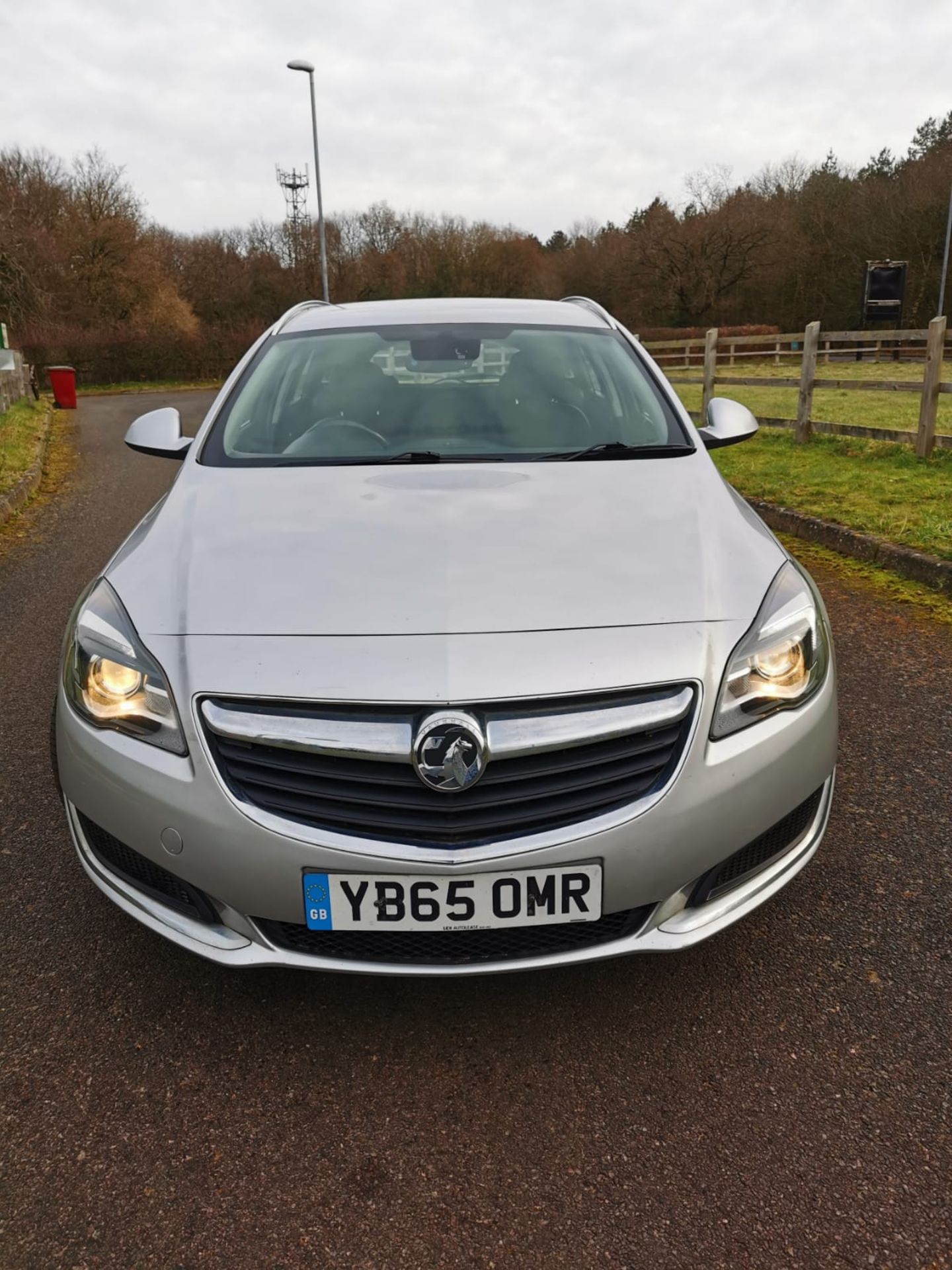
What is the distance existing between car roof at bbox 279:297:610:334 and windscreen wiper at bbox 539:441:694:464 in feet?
2.93

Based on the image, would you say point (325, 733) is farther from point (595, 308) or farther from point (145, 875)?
point (595, 308)

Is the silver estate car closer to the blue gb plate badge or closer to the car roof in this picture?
the blue gb plate badge

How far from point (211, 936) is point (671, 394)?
2.23 meters

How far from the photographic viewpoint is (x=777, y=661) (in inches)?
80.5

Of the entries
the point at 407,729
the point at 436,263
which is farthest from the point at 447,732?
the point at 436,263

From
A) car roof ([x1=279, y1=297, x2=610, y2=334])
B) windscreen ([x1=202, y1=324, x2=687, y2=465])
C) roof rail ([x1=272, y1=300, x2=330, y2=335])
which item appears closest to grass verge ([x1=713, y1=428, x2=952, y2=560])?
car roof ([x1=279, y1=297, x2=610, y2=334])

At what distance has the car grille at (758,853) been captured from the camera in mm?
1928

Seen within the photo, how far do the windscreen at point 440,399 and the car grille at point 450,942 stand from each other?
1.46 metres

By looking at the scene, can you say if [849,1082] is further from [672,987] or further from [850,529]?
[850,529]

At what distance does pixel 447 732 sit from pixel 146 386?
33525mm

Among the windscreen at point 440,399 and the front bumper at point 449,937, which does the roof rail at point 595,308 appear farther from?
the front bumper at point 449,937

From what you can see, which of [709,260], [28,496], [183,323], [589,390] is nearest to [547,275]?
[709,260]

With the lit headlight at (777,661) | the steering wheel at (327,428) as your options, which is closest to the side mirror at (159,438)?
the steering wheel at (327,428)

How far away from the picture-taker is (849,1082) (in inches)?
74.4
